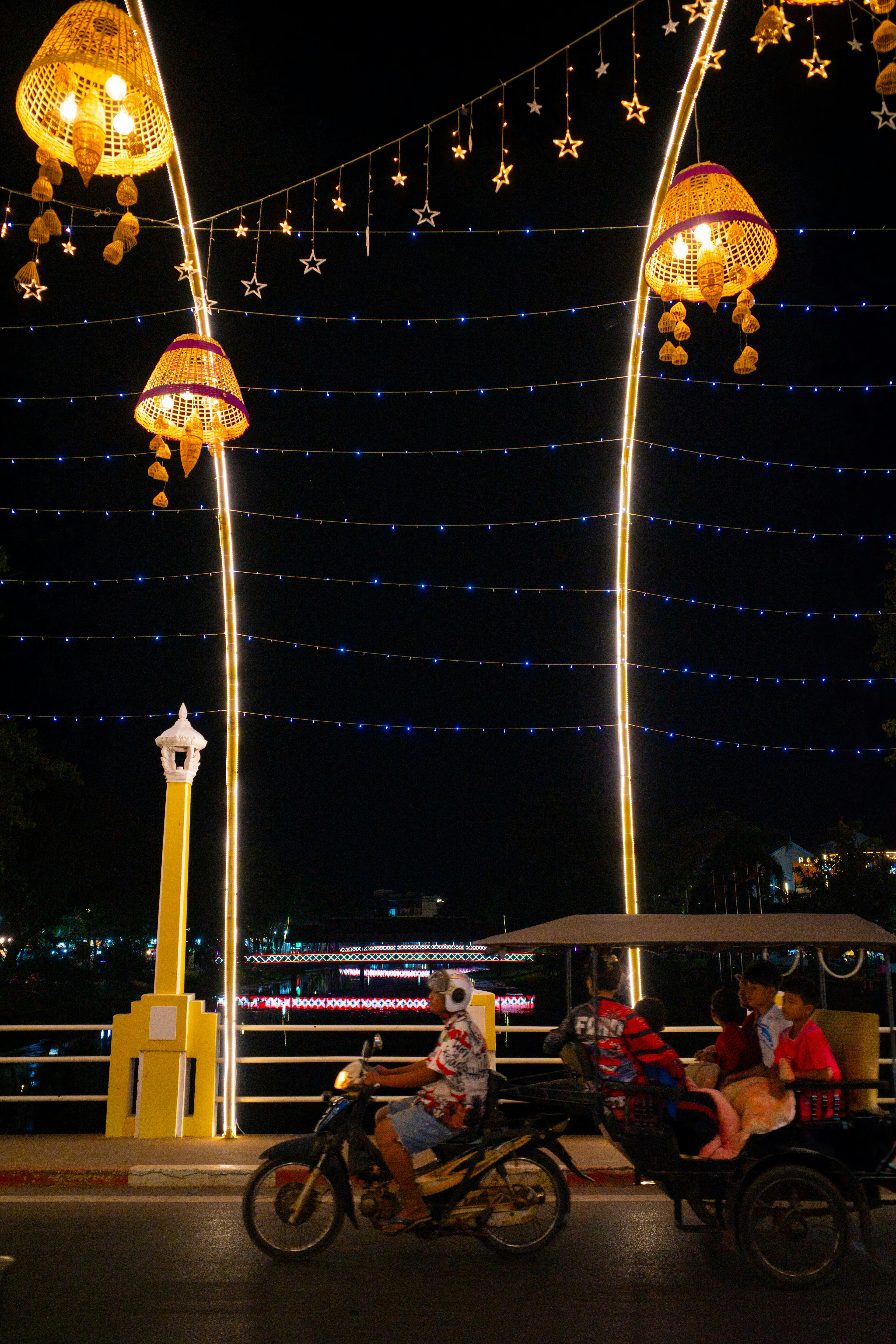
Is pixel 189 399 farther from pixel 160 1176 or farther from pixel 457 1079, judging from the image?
pixel 160 1176

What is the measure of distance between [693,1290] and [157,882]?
46184mm

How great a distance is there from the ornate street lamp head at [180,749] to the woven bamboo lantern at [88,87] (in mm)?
6092

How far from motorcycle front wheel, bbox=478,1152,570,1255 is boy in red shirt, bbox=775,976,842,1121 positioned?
4.50ft

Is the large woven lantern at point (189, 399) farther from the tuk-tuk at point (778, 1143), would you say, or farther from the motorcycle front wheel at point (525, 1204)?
the motorcycle front wheel at point (525, 1204)

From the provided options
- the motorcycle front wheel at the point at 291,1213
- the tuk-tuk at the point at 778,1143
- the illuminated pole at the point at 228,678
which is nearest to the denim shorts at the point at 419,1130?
the motorcycle front wheel at the point at 291,1213

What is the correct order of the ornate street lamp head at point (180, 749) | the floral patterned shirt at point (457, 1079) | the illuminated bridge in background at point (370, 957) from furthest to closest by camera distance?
the illuminated bridge in background at point (370, 957)
the ornate street lamp head at point (180, 749)
the floral patterned shirt at point (457, 1079)

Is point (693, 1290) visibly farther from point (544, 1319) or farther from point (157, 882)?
point (157, 882)

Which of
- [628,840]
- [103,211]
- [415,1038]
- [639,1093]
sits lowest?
[415,1038]

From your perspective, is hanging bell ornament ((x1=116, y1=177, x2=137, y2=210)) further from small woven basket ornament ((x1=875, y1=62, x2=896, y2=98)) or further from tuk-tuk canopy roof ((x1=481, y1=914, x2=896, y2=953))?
tuk-tuk canopy roof ((x1=481, y1=914, x2=896, y2=953))

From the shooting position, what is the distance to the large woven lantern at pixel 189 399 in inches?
316

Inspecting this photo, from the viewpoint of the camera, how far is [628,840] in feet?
38.2

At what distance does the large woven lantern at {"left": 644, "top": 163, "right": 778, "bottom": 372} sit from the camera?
22.9ft

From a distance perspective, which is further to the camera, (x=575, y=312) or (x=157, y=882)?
(x=157, y=882)

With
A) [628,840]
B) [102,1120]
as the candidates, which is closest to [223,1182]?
[628,840]
